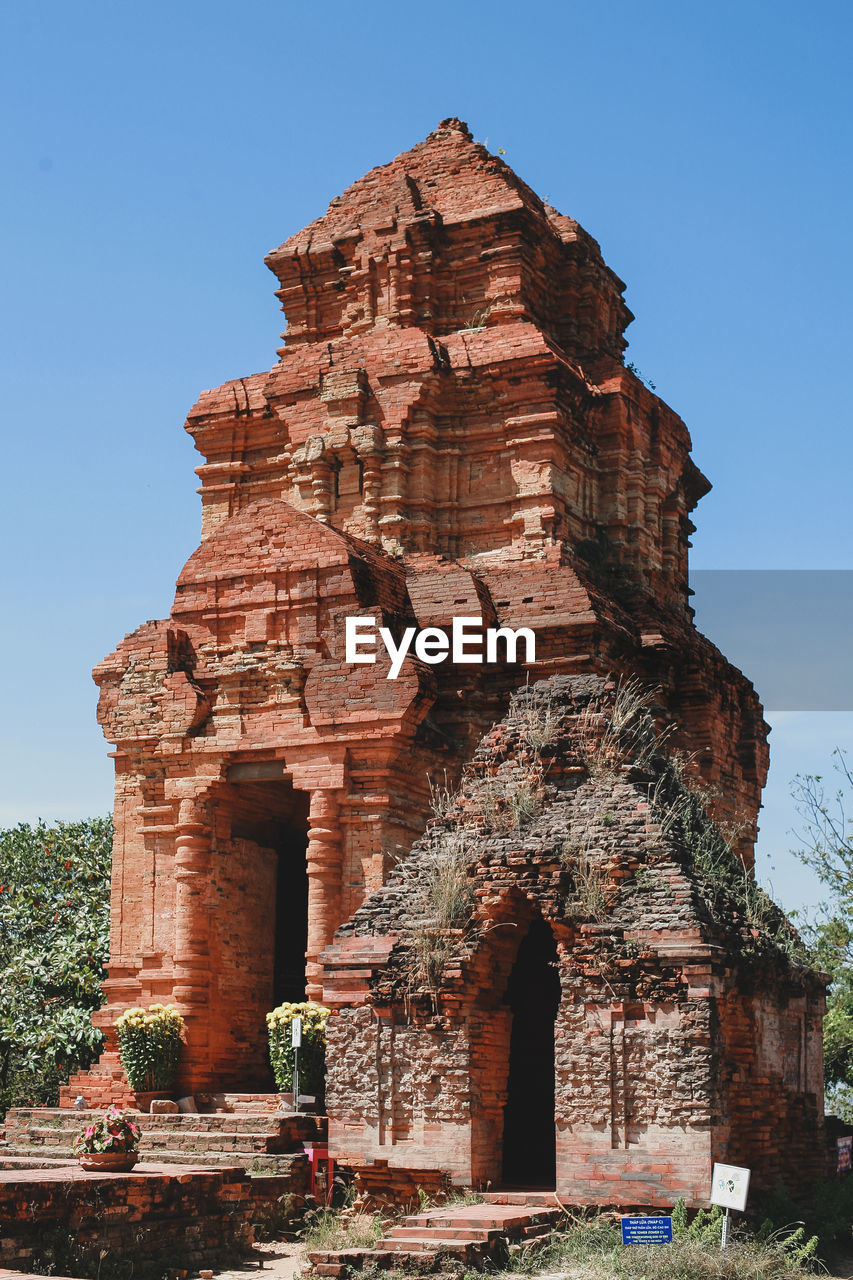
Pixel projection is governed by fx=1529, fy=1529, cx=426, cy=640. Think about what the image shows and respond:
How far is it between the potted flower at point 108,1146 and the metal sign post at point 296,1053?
2668 millimetres

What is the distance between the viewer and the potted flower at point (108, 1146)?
13.4 meters

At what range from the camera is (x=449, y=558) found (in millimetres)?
20922

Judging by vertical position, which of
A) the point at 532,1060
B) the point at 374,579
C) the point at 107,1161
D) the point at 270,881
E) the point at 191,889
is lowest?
the point at 107,1161

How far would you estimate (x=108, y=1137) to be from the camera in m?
13.6

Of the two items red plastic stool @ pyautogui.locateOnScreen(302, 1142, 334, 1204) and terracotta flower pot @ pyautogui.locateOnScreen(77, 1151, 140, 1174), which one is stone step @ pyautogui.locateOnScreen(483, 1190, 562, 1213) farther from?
terracotta flower pot @ pyautogui.locateOnScreen(77, 1151, 140, 1174)

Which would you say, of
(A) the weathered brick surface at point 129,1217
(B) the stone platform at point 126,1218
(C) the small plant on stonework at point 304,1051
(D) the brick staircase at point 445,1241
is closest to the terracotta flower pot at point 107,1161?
(B) the stone platform at point 126,1218

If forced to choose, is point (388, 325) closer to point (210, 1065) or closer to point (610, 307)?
point (610, 307)

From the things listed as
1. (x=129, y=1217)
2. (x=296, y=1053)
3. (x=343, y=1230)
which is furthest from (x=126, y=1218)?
(x=296, y=1053)

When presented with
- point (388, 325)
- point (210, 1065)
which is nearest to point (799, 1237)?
point (210, 1065)

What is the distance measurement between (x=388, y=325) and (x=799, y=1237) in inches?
592

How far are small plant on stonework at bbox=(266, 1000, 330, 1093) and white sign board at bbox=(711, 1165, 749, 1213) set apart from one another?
601 centimetres

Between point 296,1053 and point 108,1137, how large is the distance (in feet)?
10.4

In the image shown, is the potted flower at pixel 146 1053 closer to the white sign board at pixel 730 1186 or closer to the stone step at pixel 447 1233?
the stone step at pixel 447 1233

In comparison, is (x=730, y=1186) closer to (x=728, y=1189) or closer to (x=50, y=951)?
(x=728, y=1189)
